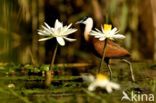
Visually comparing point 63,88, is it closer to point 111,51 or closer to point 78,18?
point 111,51

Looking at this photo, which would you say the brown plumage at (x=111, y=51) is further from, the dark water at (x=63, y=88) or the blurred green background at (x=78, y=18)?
the blurred green background at (x=78, y=18)

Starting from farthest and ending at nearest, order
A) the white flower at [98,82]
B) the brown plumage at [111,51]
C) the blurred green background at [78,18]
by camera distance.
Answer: the blurred green background at [78,18]
the brown plumage at [111,51]
the white flower at [98,82]

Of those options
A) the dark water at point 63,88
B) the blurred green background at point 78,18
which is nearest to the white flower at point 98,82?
the dark water at point 63,88

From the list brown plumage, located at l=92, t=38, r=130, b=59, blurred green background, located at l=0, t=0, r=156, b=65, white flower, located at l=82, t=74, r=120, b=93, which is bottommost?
white flower, located at l=82, t=74, r=120, b=93

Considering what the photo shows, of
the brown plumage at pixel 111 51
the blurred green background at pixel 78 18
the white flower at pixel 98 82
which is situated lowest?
the white flower at pixel 98 82

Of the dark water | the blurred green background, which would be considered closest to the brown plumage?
the dark water

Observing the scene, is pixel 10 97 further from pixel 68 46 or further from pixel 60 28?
pixel 68 46

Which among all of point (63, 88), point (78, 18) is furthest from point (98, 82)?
point (78, 18)

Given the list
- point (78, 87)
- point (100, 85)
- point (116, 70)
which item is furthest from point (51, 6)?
point (100, 85)

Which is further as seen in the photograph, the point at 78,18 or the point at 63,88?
the point at 78,18

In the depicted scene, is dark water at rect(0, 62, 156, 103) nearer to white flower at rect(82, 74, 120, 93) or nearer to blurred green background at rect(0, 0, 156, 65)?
white flower at rect(82, 74, 120, 93)
